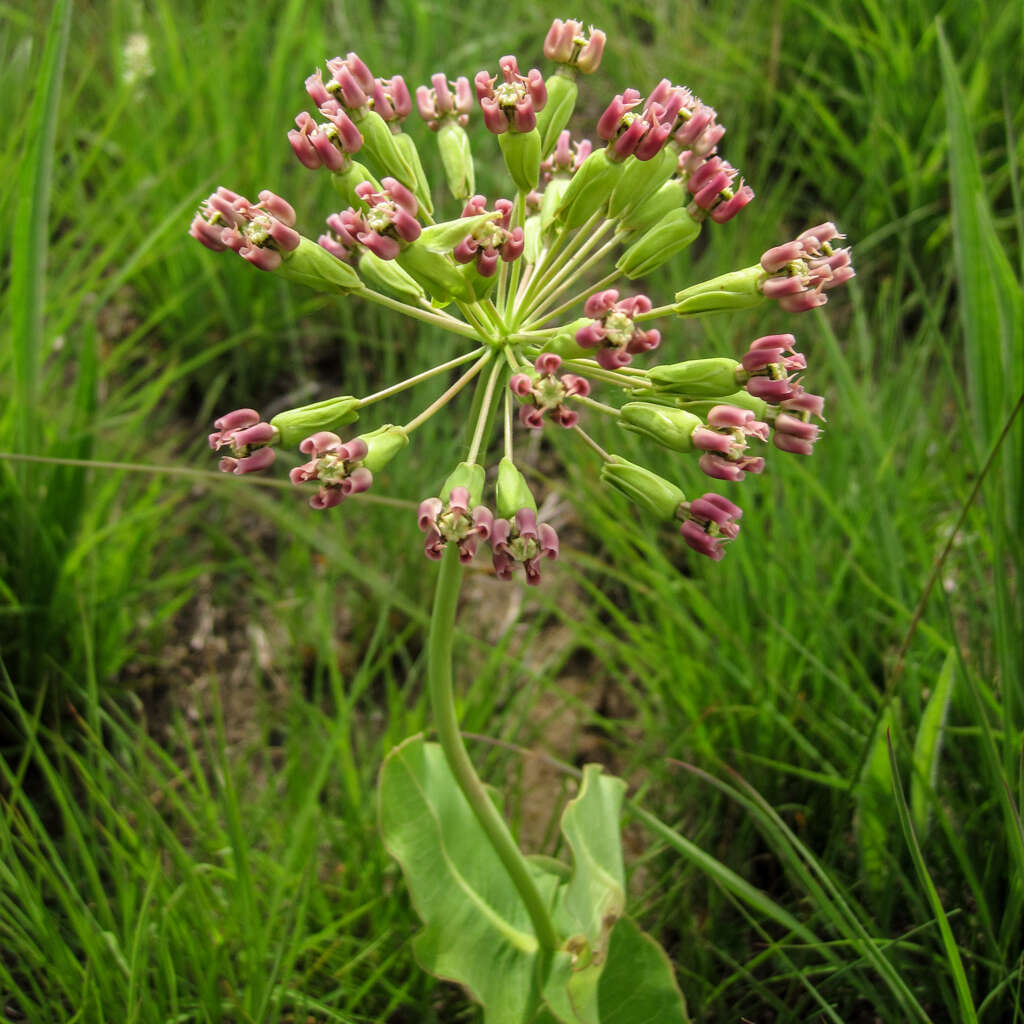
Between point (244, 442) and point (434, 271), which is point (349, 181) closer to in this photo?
point (434, 271)

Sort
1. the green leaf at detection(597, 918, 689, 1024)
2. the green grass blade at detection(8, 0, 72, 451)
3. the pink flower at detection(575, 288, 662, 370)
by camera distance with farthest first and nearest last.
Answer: the green grass blade at detection(8, 0, 72, 451) → the green leaf at detection(597, 918, 689, 1024) → the pink flower at detection(575, 288, 662, 370)

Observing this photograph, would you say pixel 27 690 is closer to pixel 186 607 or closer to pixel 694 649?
pixel 186 607

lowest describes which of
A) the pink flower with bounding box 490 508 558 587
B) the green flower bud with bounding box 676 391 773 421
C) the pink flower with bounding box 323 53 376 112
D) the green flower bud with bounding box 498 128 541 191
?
the pink flower with bounding box 490 508 558 587

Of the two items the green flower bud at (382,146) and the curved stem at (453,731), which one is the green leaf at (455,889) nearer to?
the curved stem at (453,731)

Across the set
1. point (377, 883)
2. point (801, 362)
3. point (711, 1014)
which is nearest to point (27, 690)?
point (377, 883)

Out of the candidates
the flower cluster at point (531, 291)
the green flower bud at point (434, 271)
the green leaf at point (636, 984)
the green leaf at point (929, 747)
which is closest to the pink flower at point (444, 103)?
the flower cluster at point (531, 291)

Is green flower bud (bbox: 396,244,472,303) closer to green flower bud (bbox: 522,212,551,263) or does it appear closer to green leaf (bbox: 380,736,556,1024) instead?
green flower bud (bbox: 522,212,551,263)

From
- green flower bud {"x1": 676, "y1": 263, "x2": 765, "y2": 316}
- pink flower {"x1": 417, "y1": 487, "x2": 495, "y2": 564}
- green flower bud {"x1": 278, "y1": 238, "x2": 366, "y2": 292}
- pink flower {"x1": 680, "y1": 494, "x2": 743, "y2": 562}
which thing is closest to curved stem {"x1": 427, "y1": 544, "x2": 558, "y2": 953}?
pink flower {"x1": 417, "y1": 487, "x2": 495, "y2": 564}
